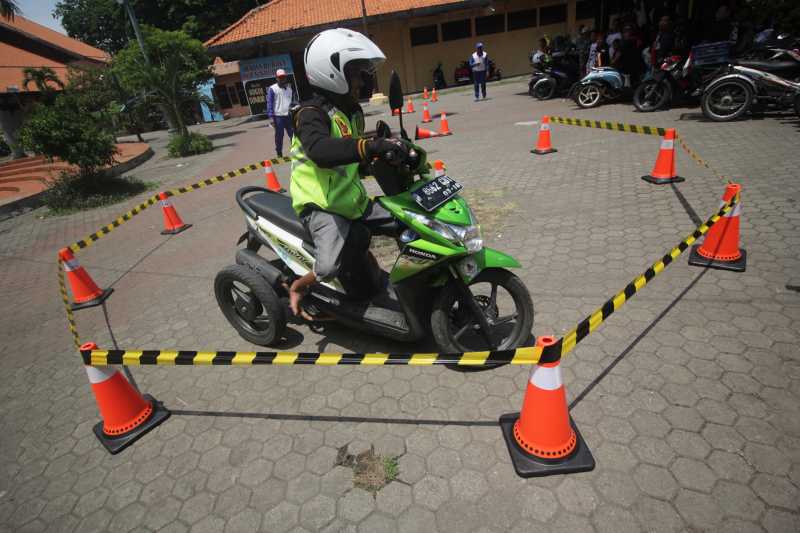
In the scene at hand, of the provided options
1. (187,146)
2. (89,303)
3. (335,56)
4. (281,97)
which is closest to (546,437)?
(335,56)

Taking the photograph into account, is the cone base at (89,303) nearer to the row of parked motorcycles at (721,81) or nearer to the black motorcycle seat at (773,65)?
the row of parked motorcycles at (721,81)

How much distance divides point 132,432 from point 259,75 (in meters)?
27.0

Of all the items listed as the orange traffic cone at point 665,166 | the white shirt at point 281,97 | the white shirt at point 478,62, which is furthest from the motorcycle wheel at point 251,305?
the white shirt at point 478,62

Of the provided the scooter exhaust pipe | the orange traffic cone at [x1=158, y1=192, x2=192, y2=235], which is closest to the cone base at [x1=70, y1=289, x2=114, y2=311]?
the orange traffic cone at [x1=158, y1=192, x2=192, y2=235]

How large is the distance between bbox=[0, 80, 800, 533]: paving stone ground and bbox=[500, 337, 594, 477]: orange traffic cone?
0.26 ft

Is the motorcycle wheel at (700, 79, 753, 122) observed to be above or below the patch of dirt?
above

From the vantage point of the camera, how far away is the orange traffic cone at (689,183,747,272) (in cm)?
372

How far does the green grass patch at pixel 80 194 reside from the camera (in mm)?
10016

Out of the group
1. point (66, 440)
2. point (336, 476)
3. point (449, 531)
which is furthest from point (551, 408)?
point (66, 440)

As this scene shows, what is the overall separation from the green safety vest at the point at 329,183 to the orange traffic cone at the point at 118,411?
5.49 ft

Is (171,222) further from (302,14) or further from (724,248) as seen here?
(302,14)

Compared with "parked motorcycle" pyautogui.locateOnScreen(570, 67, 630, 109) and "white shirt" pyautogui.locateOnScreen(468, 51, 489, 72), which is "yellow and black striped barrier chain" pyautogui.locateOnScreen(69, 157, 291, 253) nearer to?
"parked motorcycle" pyautogui.locateOnScreen(570, 67, 630, 109)

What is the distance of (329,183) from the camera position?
287 centimetres

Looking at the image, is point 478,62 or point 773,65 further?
point 478,62
